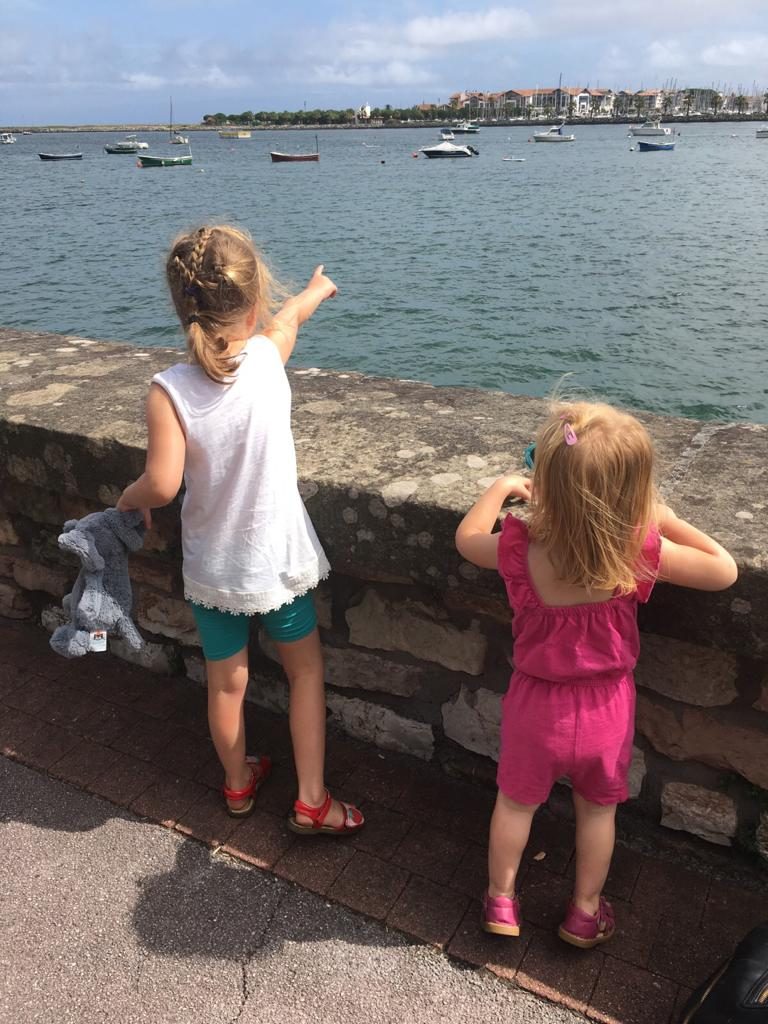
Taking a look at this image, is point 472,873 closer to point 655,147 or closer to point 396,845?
point 396,845

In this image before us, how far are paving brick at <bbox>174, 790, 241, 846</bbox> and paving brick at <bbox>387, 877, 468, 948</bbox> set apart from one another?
1.83ft

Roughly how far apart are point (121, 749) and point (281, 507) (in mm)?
1151

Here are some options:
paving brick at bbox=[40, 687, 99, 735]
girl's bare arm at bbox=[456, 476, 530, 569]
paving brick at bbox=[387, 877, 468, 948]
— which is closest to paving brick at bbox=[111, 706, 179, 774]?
paving brick at bbox=[40, 687, 99, 735]

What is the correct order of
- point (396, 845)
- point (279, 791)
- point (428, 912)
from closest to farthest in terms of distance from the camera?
point (428, 912) → point (396, 845) → point (279, 791)

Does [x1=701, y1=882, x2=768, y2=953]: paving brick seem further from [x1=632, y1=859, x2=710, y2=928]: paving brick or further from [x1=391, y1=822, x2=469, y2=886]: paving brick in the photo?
[x1=391, y1=822, x2=469, y2=886]: paving brick

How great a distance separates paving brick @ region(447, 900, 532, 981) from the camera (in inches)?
77.7

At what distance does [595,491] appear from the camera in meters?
1.71

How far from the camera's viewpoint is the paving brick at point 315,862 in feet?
7.30

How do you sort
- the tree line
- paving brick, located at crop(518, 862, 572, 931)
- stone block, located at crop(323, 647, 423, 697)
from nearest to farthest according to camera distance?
paving brick, located at crop(518, 862, 572, 931) < stone block, located at crop(323, 647, 423, 697) < the tree line

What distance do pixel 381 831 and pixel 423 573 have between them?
0.78 m

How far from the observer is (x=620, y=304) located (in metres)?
20.5

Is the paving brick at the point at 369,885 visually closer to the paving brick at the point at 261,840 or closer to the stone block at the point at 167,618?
the paving brick at the point at 261,840

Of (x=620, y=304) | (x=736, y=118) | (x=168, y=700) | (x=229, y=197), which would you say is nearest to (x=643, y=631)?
(x=168, y=700)

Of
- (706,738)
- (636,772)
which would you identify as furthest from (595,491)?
(636,772)
